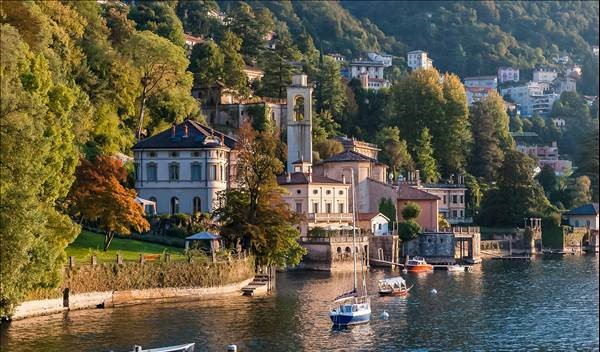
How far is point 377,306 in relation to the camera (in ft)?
199

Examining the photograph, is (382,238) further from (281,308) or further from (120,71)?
(281,308)

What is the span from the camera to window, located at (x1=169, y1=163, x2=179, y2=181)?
267ft

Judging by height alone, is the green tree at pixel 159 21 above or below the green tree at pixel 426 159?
above

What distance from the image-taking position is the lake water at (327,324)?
45.3 meters

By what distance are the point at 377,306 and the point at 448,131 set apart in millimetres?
69855

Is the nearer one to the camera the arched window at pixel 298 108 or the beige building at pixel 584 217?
the arched window at pixel 298 108

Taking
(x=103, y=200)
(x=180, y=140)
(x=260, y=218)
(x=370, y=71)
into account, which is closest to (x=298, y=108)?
(x=180, y=140)

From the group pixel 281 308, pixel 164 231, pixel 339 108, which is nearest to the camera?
pixel 281 308

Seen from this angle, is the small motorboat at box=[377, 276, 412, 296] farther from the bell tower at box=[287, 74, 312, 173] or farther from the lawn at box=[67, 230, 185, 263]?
the bell tower at box=[287, 74, 312, 173]

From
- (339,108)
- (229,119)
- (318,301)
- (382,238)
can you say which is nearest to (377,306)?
(318,301)

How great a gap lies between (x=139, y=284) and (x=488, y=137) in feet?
276

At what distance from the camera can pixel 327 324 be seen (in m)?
52.3

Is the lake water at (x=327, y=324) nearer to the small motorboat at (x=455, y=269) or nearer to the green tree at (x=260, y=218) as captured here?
the green tree at (x=260, y=218)

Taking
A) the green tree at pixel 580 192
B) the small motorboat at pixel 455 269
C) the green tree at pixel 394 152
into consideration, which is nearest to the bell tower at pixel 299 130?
the small motorboat at pixel 455 269
